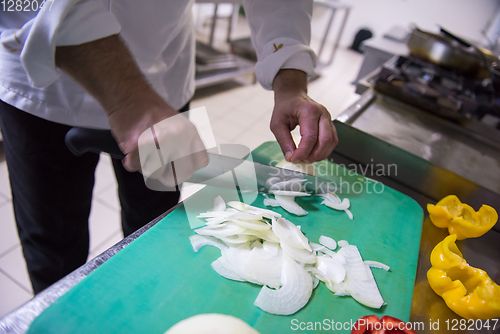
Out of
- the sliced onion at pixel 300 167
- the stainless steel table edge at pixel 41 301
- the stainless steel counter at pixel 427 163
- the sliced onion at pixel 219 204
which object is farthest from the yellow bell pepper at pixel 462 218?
the stainless steel table edge at pixel 41 301

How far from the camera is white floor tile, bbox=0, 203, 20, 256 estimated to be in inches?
48.1

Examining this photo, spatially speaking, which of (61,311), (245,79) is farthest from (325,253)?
(245,79)

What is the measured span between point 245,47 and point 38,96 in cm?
302

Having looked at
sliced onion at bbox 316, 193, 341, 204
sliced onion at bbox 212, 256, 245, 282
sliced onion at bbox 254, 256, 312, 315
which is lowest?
sliced onion at bbox 212, 256, 245, 282

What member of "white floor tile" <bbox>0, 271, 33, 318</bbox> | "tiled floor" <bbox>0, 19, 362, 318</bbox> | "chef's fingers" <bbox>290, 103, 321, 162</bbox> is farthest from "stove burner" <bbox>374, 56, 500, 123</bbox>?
"white floor tile" <bbox>0, 271, 33, 318</bbox>

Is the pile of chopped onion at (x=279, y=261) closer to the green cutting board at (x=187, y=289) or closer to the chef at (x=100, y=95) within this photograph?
the green cutting board at (x=187, y=289)

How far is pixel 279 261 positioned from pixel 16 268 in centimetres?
115

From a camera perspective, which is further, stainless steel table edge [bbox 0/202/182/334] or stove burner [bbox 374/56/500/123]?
stove burner [bbox 374/56/500/123]

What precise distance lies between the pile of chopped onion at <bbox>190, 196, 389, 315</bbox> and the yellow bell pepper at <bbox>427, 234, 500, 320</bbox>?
0.10m

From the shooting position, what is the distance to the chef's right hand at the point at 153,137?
18.3 inches

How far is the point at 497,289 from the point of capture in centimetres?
53

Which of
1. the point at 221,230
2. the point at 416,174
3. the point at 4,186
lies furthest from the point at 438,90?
the point at 4,186

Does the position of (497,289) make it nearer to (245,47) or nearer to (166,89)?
(166,89)

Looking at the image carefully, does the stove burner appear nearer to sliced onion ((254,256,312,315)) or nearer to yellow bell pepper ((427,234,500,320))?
yellow bell pepper ((427,234,500,320))
